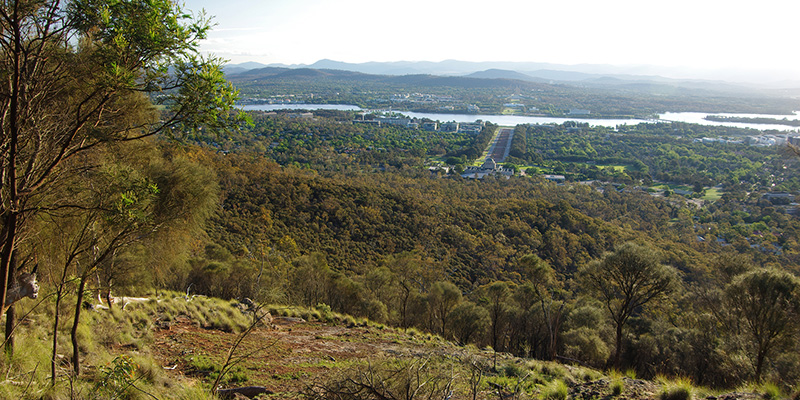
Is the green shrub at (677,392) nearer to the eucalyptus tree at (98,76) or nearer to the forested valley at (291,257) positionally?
the forested valley at (291,257)

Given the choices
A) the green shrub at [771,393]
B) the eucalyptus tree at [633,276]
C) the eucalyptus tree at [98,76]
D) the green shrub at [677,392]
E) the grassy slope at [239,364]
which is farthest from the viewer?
the eucalyptus tree at [633,276]

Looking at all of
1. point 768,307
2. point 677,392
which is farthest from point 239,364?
point 768,307

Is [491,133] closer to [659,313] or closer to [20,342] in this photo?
[659,313]

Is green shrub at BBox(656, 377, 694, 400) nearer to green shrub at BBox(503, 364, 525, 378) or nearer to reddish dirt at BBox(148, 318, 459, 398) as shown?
green shrub at BBox(503, 364, 525, 378)

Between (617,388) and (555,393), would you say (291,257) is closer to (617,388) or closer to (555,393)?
(555,393)

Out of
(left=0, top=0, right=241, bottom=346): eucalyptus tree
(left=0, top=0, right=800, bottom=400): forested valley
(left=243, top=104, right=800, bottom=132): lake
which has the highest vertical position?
(left=243, top=104, right=800, bottom=132): lake

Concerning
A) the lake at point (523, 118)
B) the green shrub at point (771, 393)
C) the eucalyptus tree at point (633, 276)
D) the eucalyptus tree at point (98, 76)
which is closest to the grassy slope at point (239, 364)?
the green shrub at point (771, 393)

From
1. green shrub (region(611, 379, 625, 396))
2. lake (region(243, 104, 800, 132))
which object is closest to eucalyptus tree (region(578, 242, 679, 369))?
A: green shrub (region(611, 379, 625, 396))

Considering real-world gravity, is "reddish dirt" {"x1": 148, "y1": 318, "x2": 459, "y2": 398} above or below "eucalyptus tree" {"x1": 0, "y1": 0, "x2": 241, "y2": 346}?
below
